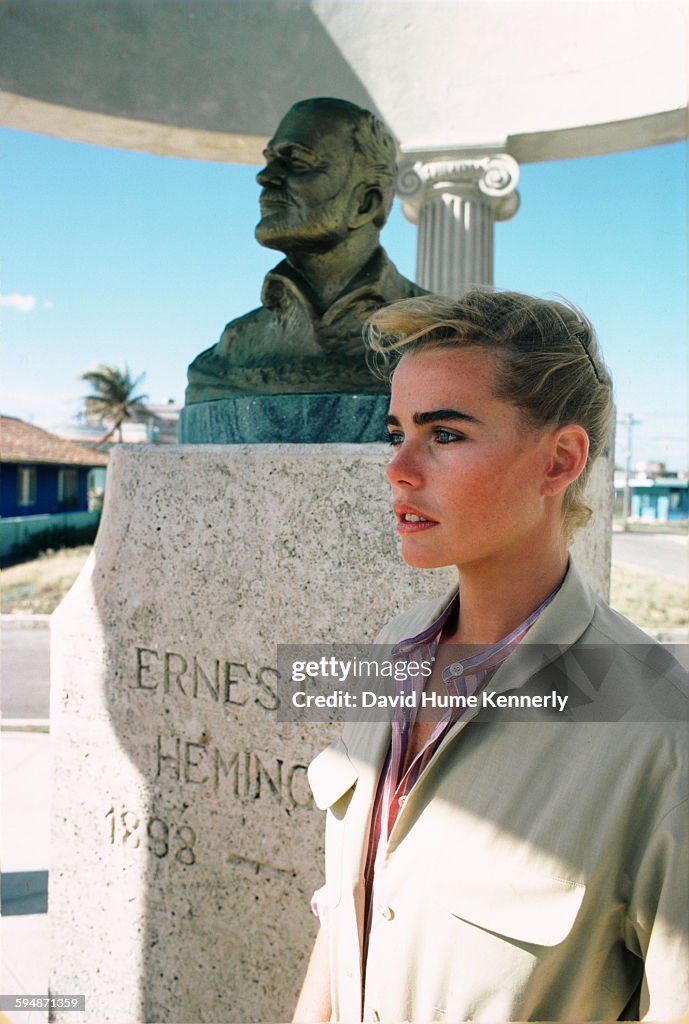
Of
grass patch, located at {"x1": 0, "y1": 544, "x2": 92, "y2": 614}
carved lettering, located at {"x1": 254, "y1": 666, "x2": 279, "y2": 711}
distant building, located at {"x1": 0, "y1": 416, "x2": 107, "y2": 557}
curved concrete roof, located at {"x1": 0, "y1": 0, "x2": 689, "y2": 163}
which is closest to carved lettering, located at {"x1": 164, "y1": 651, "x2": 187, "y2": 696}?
carved lettering, located at {"x1": 254, "y1": 666, "x2": 279, "y2": 711}

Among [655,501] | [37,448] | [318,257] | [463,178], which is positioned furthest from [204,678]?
[655,501]

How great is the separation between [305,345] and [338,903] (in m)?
2.03

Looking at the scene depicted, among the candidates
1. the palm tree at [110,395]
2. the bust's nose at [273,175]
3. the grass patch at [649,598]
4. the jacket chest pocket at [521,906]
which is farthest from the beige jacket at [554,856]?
the palm tree at [110,395]

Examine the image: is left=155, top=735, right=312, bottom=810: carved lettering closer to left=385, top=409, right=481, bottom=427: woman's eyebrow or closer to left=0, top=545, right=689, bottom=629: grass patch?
left=385, top=409, right=481, bottom=427: woman's eyebrow

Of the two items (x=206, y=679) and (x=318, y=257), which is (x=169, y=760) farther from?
(x=318, y=257)

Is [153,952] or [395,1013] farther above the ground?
[395,1013]

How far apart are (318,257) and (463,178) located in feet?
13.7

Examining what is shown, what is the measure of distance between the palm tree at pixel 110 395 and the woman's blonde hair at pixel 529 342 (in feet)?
125

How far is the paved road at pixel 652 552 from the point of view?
1417cm

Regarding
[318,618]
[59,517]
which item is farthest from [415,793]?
[59,517]

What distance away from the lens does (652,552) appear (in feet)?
51.1

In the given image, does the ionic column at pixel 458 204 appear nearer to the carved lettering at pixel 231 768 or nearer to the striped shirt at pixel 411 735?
the carved lettering at pixel 231 768

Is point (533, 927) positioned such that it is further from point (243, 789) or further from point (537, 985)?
point (243, 789)

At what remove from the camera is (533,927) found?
3.24 ft
